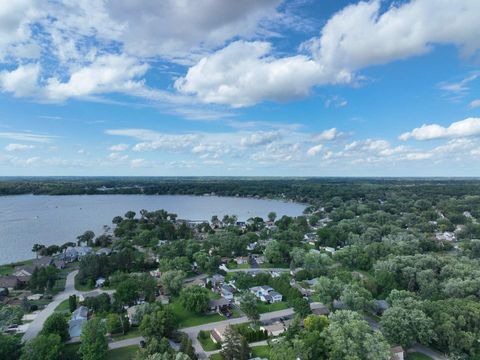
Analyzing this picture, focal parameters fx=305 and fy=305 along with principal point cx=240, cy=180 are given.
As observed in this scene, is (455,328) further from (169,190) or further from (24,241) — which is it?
A: (169,190)

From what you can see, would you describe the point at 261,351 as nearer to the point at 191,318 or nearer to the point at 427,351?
the point at 191,318

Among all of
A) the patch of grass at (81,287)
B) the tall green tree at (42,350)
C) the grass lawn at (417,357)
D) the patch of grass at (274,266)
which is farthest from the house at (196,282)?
the grass lawn at (417,357)

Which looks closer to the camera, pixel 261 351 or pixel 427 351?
pixel 261 351

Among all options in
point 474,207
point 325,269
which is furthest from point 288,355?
point 474,207

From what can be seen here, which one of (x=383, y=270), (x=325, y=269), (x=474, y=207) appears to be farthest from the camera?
(x=474, y=207)

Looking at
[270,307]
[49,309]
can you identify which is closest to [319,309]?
[270,307]

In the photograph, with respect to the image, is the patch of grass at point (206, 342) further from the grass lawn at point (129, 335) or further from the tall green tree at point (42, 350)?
the tall green tree at point (42, 350)
